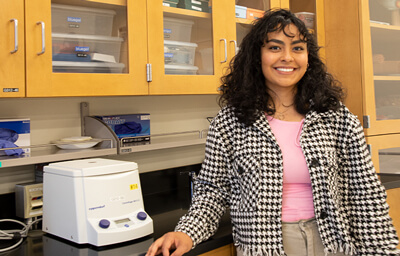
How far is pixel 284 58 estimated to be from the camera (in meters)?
1.37

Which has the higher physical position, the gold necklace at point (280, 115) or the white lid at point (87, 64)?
the white lid at point (87, 64)

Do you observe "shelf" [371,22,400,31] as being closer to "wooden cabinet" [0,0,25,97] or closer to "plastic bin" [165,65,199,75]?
"plastic bin" [165,65,199,75]

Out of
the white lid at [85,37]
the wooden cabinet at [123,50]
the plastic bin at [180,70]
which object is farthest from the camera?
the plastic bin at [180,70]

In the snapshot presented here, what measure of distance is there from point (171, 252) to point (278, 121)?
1.82 ft

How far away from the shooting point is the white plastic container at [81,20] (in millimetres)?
1528

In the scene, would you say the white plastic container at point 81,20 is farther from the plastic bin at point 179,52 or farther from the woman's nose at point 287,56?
the woman's nose at point 287,56

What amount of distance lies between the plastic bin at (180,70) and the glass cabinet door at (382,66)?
1.08 m

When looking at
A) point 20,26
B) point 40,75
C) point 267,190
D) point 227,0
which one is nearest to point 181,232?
point 267,190

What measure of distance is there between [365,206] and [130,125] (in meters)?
1.14

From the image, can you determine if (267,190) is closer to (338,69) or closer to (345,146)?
(345,146)

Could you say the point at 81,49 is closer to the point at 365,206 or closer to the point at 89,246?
the point at 89,246

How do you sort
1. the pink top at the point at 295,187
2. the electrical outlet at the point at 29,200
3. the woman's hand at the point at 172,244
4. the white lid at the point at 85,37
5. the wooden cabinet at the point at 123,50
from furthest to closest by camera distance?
the electrical outlet at the point at 29,200 < the white lid at the point at 85,37 < the wooden cabinet at the point at 123,50 < the pink top at the point at 295,187 < the woman's hand at the point at 172,244

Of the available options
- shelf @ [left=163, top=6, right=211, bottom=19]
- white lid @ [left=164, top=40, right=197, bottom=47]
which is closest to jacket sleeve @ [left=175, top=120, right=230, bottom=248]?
white lid @ [left=164, top=40, right=197, bottom=47]

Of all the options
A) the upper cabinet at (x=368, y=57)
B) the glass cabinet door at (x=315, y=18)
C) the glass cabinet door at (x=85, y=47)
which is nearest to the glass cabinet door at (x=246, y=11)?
the glass cabinet door at (x=315, y=18)
